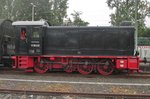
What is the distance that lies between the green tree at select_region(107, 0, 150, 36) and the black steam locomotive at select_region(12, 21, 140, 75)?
23.7m

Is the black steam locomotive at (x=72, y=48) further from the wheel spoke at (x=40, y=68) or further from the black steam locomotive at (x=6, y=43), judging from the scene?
the black steam locomotive at (x=6, y=43)

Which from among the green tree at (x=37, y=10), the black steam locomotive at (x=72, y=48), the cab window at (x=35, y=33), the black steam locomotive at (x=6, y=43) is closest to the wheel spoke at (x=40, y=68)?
the black steam locomotive at (x=72, y=48)

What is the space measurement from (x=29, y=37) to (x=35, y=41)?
46cm

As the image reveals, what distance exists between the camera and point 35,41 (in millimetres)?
16766

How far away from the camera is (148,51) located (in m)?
21.8

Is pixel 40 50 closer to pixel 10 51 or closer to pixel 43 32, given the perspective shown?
pixel 43 32

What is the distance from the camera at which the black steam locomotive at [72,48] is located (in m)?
16.2

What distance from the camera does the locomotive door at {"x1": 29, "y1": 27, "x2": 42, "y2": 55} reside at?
16.6 m

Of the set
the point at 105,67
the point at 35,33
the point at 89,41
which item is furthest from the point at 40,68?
the point at 105,67

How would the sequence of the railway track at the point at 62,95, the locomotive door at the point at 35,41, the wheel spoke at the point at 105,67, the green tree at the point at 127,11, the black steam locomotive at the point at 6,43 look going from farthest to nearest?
the green tree at the point at 127,11 → the black steam locomotive at the point at 6,43 → the locomotive door at the point at 35,41 → the wheel spoke at the point at 105,67 → the railway track at the point at 62,95

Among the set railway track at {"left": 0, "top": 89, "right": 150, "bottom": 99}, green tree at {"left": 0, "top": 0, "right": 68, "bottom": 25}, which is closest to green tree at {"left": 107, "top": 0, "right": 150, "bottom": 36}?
green tree at {"left": 0, "top": 0, "right": 68, "bottom": 25}

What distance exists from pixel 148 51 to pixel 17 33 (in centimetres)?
1040

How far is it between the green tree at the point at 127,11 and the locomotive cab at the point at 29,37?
959 inches

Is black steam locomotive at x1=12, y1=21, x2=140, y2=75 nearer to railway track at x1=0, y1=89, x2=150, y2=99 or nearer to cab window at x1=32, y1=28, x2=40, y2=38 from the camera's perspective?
cab window at x1=32, y1=28, x2=40, y2=38
